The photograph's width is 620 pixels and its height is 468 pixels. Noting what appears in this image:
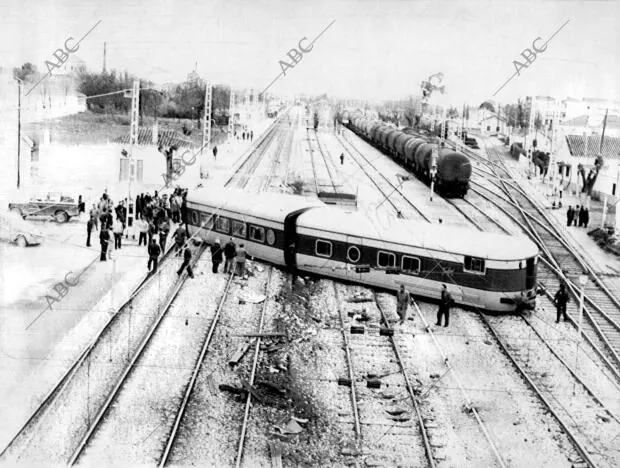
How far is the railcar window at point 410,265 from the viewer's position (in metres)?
15.4

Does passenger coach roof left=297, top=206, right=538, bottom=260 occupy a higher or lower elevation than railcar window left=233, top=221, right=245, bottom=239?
higher

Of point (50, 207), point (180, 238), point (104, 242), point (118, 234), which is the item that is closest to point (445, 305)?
point (180, 238)

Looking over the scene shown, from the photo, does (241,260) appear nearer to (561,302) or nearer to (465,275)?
(465,275)

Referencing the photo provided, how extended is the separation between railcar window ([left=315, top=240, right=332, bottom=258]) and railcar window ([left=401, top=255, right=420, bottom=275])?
1948 millimetres

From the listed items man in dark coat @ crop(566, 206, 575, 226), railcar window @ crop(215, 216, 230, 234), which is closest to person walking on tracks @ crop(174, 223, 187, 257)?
railcar window @ crop(215, 216, 230, 234)

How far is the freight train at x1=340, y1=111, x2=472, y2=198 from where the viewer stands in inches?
1028

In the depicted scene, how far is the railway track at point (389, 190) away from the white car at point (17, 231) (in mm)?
10868

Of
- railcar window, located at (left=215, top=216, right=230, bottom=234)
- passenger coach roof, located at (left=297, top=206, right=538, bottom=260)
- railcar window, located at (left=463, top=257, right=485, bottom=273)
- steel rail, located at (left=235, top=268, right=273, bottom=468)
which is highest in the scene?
passenger coach roof, located at (left=297, top=206, right=538, bottom=260)

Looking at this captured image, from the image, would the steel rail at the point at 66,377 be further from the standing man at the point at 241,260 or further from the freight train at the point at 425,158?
the freight train at the point at 425,158

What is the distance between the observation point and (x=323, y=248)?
660 inches

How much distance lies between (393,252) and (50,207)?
13347mm

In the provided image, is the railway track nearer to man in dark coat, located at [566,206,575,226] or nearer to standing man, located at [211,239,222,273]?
man in dark coat, located at [566,206,575,226]

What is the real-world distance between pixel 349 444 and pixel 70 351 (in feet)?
17.7

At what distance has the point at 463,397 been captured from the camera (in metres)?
11.6
